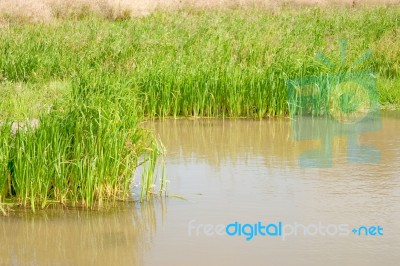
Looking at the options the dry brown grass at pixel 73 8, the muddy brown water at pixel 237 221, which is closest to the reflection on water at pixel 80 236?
the muddy brown water at pixel 237 221

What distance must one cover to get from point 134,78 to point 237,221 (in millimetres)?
3534

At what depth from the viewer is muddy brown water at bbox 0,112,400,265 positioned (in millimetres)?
4961

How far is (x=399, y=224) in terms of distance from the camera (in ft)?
18.1

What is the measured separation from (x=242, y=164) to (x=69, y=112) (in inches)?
72.0

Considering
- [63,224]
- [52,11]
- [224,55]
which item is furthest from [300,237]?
[52,11]

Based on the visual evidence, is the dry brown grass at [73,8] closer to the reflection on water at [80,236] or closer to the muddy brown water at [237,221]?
the muddy brown water at [237,221]

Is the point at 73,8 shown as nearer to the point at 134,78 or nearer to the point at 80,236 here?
the point at 134,78

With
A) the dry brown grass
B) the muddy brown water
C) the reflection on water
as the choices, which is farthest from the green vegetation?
the dry brown grass

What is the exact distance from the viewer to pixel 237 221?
5.58 metres

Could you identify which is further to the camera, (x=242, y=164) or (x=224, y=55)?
(x=224, y=55)

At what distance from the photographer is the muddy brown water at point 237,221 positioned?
4961 mm

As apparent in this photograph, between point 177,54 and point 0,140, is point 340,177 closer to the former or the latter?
point 0,140

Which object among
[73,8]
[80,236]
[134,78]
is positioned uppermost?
[73,8]

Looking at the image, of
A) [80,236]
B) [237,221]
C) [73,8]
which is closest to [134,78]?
[237,221]
